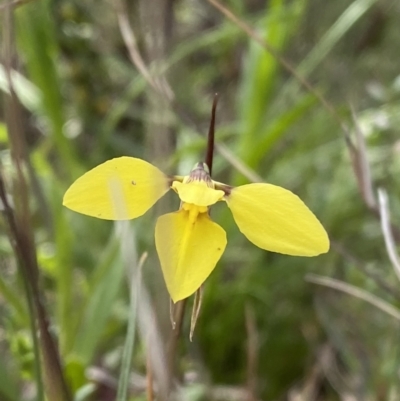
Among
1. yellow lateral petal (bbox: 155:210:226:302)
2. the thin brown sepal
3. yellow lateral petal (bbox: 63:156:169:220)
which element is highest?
the thin brown sepal

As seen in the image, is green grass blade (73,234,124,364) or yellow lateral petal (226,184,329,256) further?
green grass blade (73,234,124,364)

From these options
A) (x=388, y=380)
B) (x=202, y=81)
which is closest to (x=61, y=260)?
(x=388, y=380)

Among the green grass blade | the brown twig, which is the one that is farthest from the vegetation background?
the brown twig

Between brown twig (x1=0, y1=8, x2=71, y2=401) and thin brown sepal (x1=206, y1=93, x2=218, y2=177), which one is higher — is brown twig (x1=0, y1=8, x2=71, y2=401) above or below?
below

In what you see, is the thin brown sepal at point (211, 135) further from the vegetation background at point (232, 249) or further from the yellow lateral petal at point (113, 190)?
the vegetation background at point (232, 249)

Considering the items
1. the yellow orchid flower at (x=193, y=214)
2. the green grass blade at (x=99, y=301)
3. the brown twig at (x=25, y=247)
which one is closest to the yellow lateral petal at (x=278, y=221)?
the yellow orchid flower at (x=193, y=214)

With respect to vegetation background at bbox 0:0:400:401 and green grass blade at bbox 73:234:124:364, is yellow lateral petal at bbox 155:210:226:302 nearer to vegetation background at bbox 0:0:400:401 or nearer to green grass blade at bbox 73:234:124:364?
vegetation background at bbox 0:0:400:401

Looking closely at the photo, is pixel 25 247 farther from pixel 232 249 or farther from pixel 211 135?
pixel 232 249
